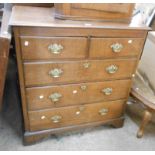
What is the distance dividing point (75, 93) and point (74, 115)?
22 cm

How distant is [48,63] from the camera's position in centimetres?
115

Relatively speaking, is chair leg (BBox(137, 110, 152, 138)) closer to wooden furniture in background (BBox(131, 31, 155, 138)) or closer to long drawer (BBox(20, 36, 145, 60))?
wooden furniture in background (BBox(131, 31, 155, 138))

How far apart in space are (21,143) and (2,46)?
0.86 m

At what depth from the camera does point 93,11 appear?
3.61 feet

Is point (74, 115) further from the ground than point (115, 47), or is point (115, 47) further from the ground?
point (115, 47)

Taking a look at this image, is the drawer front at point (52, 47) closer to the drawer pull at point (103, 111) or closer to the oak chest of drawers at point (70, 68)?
the oak chest of drawers at point (70, 68)

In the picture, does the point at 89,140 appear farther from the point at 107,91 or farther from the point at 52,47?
the point at 52,47

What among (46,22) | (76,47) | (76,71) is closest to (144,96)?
(76,71)

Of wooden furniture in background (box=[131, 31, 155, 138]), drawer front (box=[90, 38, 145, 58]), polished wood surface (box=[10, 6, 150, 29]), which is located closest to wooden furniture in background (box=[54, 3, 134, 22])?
polished wood surface (box=[10, 6, 150, 29])

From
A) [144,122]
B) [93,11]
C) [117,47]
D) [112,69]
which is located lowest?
[144,122]

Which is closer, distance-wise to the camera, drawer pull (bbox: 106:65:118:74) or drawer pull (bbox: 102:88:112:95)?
drawer pull (bbox: 106:65:118:74)

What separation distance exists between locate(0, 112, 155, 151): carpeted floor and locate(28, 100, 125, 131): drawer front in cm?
15

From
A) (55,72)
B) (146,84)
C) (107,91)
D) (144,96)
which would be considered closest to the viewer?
(55,72)

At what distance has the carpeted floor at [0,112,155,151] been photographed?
150 centimetres
